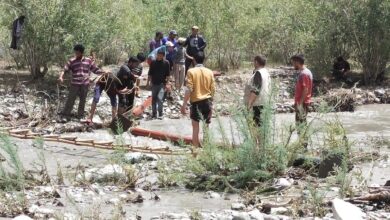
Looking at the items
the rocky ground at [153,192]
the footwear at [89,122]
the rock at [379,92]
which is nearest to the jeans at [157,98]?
the footwear at [89,122]

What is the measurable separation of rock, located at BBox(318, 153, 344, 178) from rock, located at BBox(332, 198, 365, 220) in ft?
5.45

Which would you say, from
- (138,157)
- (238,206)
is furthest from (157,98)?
(238,206)

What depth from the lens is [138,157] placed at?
980cm

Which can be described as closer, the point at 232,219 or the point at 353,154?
the point at 232,219

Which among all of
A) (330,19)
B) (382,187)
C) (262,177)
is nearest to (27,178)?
(262,177)

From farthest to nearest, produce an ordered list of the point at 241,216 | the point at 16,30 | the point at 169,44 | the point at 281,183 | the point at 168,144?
the point at 169,44 < the point at 16,30 < the point at 168,144 < the point at 281,183 < the point at 241,216

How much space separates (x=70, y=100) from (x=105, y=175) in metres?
5.90

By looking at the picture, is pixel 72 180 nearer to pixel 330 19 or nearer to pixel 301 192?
pixel 301 192

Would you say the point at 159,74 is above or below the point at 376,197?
above

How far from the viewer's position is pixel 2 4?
15.7 m

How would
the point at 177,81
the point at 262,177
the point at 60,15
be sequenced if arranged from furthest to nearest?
the point at 177,81 → the point at 60,15 → the point at 262,177

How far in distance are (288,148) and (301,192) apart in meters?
1.11

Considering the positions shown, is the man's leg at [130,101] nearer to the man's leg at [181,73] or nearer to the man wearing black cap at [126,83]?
the man wearing black cap at [126,83]

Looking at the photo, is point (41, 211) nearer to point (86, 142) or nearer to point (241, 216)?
point (241, 216)
